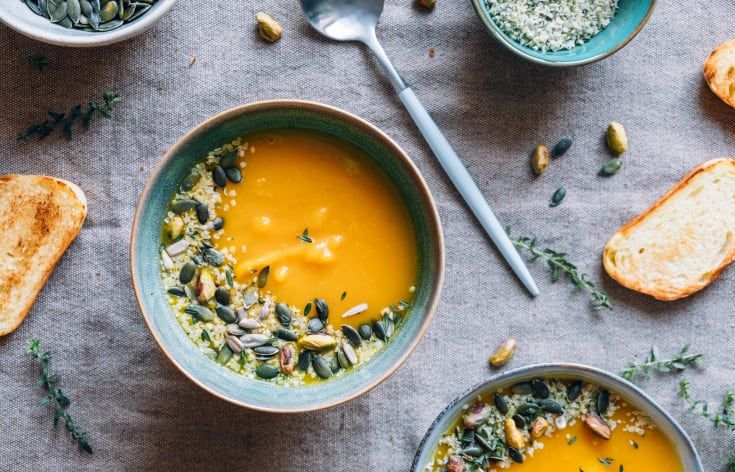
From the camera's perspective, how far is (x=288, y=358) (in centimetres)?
165

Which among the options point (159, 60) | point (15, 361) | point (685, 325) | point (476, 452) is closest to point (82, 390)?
point (15, 361)

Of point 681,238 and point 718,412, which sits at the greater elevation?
point 681,238

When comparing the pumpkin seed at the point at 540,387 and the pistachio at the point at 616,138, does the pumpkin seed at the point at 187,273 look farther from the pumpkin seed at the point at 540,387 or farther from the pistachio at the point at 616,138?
the pistachio at the point at 616,138

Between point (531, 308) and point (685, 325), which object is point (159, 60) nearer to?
point (531, 308)

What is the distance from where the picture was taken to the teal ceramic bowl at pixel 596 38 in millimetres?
1631

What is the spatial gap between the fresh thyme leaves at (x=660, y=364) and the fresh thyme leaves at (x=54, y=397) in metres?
1.24

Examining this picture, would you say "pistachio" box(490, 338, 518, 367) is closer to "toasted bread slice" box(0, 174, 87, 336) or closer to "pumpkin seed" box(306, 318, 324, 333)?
"pumpkin seed" box(306, 318, 324, 333)

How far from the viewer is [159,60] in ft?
5.73

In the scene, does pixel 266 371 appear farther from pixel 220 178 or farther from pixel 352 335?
pixel 220 178

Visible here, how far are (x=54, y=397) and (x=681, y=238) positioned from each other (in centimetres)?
147

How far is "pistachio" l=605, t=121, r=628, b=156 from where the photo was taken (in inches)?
69.4

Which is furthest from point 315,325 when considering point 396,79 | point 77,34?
point 77,34

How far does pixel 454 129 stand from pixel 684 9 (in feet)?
1.99

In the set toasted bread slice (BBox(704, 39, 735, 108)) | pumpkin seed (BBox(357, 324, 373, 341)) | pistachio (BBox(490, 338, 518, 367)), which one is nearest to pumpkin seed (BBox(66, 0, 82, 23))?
pumpkin seed (BBox(357, 324, 373, 341))
